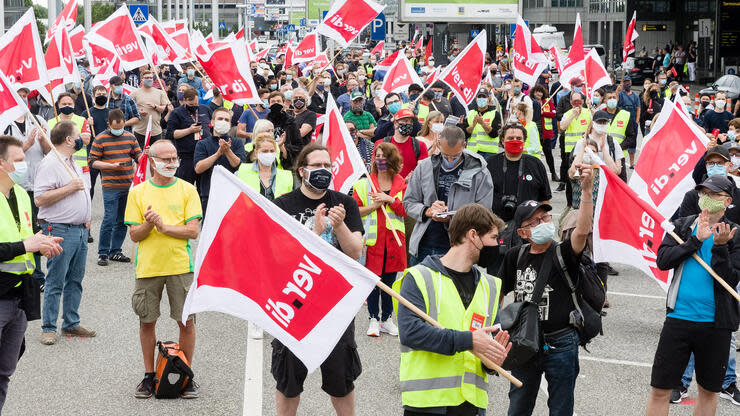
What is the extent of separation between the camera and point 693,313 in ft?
20.9

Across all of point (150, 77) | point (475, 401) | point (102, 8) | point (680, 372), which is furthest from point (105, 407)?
point (102, 8)

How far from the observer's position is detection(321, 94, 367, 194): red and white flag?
907 cm

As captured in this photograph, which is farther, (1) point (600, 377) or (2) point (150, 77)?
(2) point (150, 77)

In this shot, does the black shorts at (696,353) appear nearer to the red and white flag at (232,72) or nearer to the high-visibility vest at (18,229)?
the high-visibility vest at (18,229)

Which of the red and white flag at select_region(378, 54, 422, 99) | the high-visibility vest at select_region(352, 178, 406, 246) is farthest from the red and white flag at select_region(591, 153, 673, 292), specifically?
the red and white flag at select_region(378, 54, 422, 99)

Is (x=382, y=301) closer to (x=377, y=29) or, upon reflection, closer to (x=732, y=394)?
(x=732, y=394)

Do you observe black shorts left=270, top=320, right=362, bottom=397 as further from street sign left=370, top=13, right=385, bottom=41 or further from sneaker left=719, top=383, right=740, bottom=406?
street sign left=370, top=13, right=385, bottom=41

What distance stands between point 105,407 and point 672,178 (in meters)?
4.86

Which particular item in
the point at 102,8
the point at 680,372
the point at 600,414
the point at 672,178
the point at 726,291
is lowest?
the point at 600,414

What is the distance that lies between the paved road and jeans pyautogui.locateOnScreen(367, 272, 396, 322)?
24cm

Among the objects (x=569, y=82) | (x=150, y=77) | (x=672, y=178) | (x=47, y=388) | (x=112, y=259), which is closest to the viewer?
(x=47, y=388)

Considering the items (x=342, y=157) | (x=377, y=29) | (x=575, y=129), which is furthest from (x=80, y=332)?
(x=377, y=29)

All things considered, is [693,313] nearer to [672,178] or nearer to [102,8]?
[672,178]

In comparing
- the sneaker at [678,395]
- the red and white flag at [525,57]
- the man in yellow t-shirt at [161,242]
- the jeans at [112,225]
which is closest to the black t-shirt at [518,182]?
the sneaker at [678,395]
